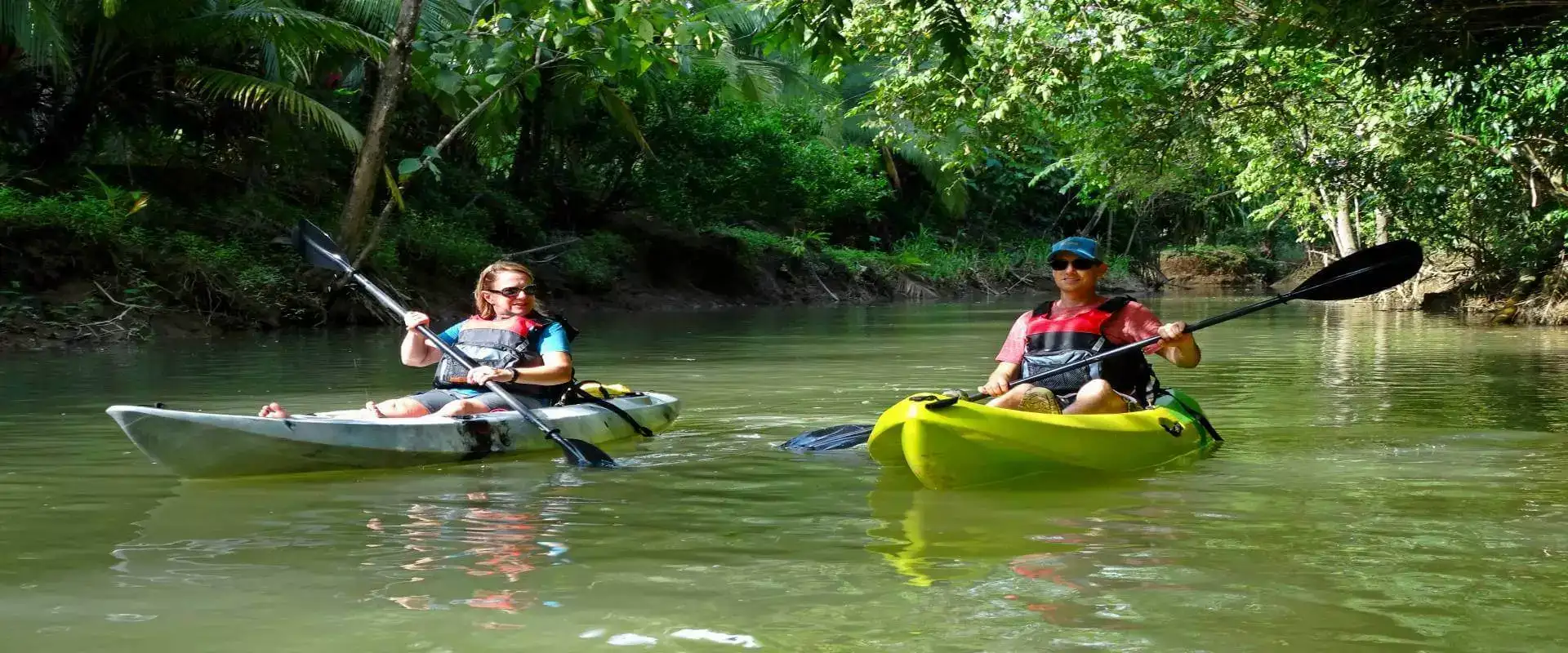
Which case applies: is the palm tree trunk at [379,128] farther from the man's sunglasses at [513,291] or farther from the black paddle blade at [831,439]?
the black paddle blade at [831,439]

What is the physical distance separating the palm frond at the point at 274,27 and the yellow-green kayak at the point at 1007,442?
1071cm

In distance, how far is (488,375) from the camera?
6.30m

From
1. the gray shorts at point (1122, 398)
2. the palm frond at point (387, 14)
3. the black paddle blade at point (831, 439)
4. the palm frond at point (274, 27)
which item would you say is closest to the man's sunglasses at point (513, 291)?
the black paddle blade at point (831, 439)

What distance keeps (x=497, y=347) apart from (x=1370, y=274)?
4011mm

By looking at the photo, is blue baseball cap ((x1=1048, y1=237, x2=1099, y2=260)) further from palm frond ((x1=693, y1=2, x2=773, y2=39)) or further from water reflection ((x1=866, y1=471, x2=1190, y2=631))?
palm frond ((x1=693, y1=2, x2=773, y2=39))

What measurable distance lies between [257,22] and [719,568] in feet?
40.4

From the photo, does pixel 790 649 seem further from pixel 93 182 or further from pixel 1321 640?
pixel 93 182

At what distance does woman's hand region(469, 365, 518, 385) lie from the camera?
20.6 ft

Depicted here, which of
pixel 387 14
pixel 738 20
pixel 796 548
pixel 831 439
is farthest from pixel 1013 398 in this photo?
pixel 738 20

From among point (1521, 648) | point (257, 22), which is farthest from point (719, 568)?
point (257, 22)

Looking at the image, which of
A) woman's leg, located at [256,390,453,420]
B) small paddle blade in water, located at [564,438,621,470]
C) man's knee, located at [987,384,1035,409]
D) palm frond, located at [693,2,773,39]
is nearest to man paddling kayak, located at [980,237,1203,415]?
man's knee, located at [987,384,1035,409]

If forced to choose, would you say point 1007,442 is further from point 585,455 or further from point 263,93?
point 263,93

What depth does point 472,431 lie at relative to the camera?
611 centimetres

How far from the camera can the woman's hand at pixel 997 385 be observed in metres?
6.19
